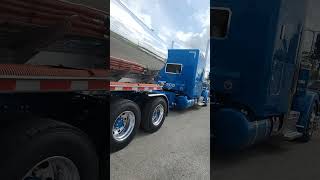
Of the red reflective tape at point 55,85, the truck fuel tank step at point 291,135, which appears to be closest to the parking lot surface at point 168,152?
the red reflective tape at point 55,85

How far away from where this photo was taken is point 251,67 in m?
3.43

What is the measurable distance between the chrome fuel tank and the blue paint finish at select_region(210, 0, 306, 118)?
3.42ft

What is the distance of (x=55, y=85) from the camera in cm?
188

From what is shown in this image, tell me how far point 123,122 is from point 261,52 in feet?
7.41

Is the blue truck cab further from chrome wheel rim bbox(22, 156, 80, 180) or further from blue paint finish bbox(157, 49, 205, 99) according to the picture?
chrome wheel rim bbox(22, 156, 80, 180)

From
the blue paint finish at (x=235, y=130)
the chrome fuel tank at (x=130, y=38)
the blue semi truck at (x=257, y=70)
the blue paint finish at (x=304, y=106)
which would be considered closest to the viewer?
the chrome fuel tank at (x=130, y=38)

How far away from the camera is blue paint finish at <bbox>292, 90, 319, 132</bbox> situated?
507cm

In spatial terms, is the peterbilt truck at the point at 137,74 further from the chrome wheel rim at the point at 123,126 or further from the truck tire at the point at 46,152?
the truck tire at the point at 46,152

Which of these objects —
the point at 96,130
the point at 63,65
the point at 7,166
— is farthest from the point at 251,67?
the point at 7,166

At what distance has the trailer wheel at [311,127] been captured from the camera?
5179 mm

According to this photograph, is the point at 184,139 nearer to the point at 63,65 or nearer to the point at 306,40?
the point at 63,65

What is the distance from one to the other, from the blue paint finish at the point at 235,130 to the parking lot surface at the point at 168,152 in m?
1.13

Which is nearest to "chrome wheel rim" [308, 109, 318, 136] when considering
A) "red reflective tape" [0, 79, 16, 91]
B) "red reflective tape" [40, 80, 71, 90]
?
"red reflective tape" [40, 80, 71, 90]

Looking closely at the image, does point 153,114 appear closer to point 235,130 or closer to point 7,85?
point 7,85
